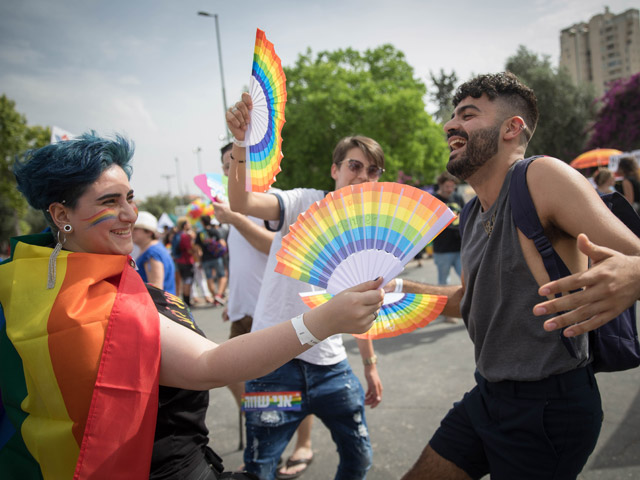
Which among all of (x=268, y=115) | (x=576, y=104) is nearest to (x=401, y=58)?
(x=576, y=104)

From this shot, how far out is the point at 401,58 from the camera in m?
24.0

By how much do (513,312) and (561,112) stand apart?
31801mm

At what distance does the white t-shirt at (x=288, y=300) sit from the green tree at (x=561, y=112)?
1197 inches

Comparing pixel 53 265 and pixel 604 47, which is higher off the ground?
pixel 604 47

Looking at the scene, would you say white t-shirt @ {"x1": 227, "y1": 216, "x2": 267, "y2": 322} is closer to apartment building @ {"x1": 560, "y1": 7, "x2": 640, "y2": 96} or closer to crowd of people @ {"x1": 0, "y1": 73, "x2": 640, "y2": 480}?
crowd of people @ {"x1": 0, "y1": 73, "x2": 640, "y2": 480}

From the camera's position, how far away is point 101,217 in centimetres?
142

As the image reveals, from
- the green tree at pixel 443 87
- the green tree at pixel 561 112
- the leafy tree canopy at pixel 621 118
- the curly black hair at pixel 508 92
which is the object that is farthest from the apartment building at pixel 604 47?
the curly black hair at pixel 508 92

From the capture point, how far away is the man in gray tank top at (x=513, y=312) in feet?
4.87

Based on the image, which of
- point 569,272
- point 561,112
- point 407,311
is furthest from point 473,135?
point 561,112

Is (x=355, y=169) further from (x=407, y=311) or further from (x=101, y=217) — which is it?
(x=101, y=217)

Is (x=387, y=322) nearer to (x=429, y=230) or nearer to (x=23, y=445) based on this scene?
(x=429, y=230)

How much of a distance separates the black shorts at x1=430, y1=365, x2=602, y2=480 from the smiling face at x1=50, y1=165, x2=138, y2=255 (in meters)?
1.58

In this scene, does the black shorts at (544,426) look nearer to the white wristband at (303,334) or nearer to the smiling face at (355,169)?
the white wristband at (303,334)

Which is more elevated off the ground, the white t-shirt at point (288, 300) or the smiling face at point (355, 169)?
the smiling face at point (355, 169)
